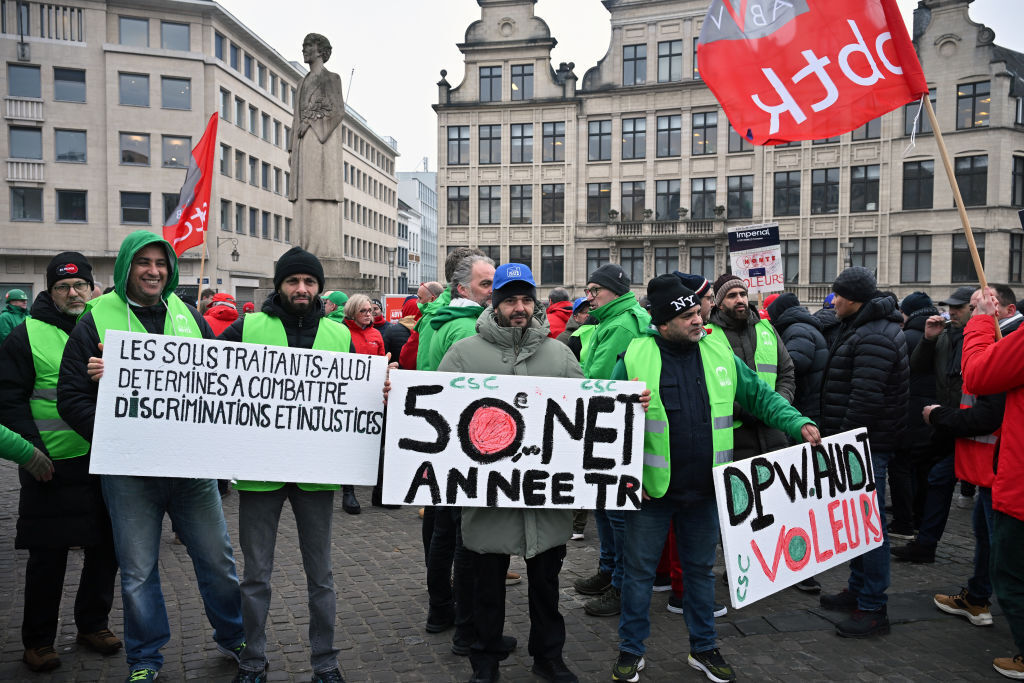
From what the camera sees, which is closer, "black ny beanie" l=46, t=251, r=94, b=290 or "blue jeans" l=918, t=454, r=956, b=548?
"black ny beanie" l=46, t=251, r=94, b=290

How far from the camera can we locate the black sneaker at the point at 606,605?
5.25m

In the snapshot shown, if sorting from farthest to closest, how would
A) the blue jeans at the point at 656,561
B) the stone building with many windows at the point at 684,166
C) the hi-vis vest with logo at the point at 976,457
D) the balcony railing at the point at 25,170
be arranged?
the balcony railing at the point at 25,170 < the stone building with many windows at the point at 684,166 < the hi-vis vest with logo at the point at 976,457 < the blue jeans at the point at 656,561

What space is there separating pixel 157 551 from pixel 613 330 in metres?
3.21

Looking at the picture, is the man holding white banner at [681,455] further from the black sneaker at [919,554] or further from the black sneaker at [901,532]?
the black sneaker at [901,532]

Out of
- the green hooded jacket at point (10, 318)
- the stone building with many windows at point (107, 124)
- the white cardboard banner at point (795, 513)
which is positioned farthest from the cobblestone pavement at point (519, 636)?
the stone building with many windows at point (107, 124)

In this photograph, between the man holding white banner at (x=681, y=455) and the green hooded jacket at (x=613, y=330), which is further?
the green hooded jacket at (x=613, y=330)

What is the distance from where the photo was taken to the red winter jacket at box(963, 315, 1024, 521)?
156 inches

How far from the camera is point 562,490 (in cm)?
409

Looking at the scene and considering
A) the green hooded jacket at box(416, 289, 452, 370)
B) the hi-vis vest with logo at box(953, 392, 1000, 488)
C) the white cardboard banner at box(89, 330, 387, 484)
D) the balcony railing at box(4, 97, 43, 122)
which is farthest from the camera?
the balcony railing at box(4, 97, 43, 122)

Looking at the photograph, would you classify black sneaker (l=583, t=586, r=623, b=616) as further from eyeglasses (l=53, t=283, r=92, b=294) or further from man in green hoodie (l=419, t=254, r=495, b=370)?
eyeglasses (l=53, t=283, r=92, b=294)

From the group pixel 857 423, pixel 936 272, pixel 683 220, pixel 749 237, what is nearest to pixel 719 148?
pixel 683 220

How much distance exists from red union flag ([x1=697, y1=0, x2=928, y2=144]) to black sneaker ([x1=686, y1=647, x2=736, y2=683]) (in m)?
3.26

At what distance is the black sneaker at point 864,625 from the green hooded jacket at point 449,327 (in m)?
3.08

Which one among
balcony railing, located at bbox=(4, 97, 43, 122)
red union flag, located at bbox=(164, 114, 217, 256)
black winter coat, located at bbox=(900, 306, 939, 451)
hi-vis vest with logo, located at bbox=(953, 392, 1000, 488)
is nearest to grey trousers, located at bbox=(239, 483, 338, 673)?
hi-vis vest with logo, located at bbox=(953, 392, 1000, 488)
